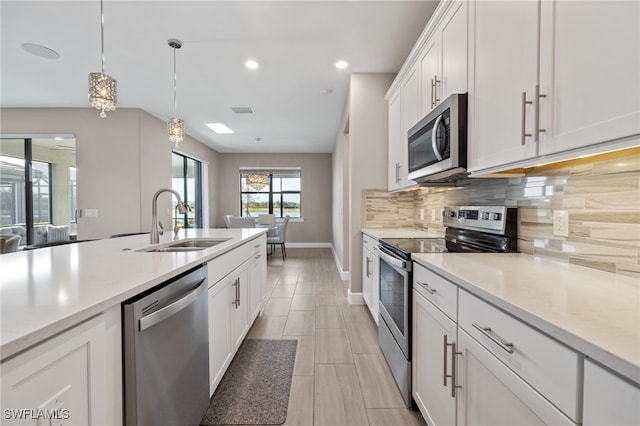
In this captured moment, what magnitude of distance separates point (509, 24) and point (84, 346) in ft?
6.08

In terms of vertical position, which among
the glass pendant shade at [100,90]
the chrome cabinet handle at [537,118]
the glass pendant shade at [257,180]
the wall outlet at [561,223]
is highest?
the glass pendant shade at [100,90]

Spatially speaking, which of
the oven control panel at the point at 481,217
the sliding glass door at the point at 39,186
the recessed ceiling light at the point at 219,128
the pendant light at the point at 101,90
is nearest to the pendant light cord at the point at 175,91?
the recessed ceiling light at the point at 219,128

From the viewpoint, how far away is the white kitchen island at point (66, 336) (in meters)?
0.57

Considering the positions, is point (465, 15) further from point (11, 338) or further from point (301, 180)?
point (301, 180)

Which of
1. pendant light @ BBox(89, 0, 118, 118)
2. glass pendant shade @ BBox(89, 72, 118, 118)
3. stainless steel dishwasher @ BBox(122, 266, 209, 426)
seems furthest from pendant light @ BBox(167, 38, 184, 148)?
stainless steel dishwasher @ BBox(122, 266, 209, 426)

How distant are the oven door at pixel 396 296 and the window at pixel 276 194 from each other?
19.8 ft

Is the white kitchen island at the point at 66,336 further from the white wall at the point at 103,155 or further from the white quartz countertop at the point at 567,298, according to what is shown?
the white wall at the point at 103,155

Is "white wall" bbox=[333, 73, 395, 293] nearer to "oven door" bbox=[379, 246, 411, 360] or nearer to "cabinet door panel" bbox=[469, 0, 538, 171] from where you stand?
"oven door" bbox=[379, 246, 411, 360]

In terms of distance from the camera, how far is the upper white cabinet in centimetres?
74

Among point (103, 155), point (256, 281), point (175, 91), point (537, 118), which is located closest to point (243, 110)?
point (175, 91)

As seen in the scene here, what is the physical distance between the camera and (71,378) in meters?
0.68

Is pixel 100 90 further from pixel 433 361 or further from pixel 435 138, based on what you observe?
pixel 433 361

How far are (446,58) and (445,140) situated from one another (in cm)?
55

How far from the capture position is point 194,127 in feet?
17.9
